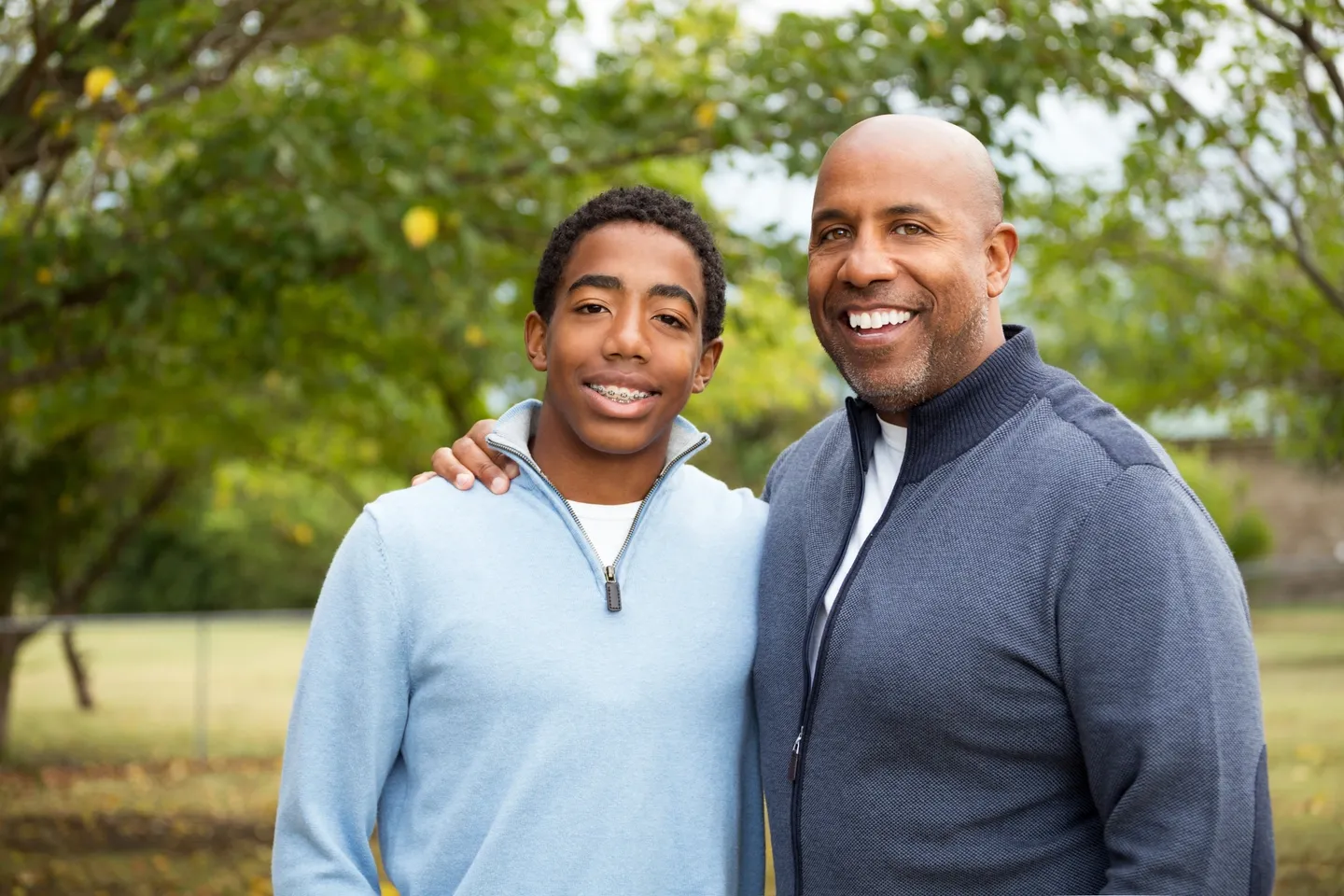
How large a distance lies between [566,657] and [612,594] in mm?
146

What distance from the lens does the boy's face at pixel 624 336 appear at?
2.57 m

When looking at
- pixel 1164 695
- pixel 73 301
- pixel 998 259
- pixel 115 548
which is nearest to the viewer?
pixel 1164 695

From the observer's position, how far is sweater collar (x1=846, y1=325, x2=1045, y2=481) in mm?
2383

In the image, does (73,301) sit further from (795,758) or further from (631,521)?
(795,758)

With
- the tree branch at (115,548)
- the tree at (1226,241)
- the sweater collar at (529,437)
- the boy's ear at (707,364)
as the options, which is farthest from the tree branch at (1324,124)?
the tree branch at (115,548)

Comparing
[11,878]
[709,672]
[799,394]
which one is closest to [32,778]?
[11,878]

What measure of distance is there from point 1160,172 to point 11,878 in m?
7.72

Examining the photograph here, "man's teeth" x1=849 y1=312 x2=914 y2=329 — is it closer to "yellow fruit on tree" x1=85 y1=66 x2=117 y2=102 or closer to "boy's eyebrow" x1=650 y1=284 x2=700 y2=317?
"boy's eyebrow" x1=650 y1=284 x2=700 y2=317

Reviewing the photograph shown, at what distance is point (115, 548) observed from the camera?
A: 43.9ft

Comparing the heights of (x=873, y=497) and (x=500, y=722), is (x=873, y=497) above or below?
above

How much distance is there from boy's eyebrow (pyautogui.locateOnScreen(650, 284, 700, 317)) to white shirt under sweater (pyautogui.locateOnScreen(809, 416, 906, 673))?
424 mm

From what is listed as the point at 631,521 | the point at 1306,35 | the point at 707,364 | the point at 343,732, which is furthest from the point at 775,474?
the point at 1306,35

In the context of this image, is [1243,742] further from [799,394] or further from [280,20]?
[799,394]

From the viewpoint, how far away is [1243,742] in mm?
2021
